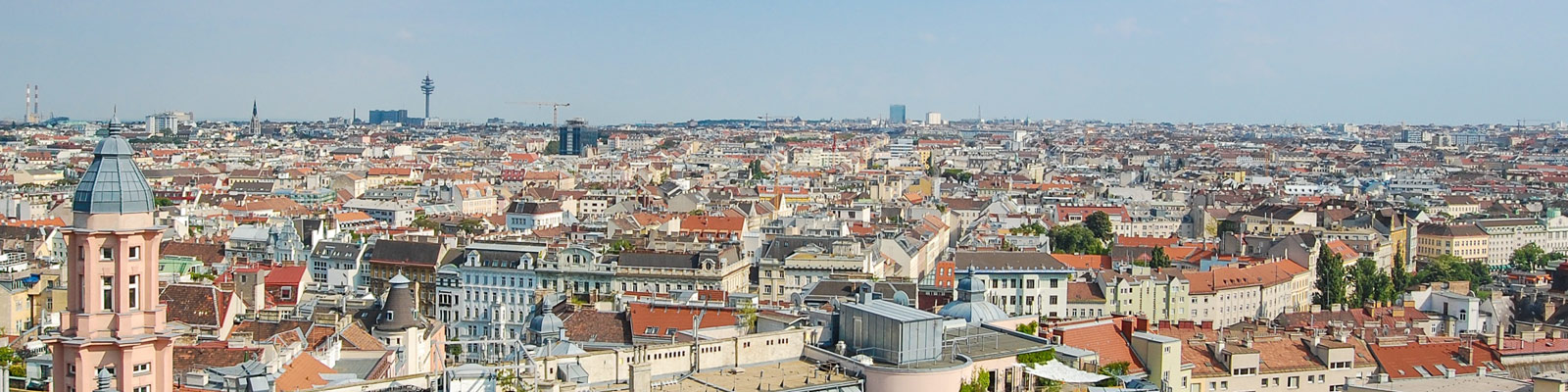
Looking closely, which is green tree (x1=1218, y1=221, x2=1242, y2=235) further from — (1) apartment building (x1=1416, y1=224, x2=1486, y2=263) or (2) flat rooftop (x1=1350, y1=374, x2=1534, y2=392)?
(2) flat rooftop (x1=1350, y1=374, x2=1534, y2=392)

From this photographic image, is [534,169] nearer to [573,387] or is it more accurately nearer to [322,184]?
[322,184]

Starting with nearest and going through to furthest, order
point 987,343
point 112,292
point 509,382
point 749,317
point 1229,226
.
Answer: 1. point 112,292
2. point 509,382
3. point 987,343
4. point 749,317
5. point 1229,226

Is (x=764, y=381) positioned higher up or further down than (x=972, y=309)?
further down

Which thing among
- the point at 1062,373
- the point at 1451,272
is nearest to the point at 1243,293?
the point at 1451,272

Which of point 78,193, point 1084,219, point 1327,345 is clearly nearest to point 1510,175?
point 1084,219

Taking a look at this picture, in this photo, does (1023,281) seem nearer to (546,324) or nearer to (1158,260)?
(1158,260)

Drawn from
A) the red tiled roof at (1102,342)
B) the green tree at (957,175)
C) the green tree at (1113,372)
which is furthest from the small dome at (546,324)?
the green tree at (957,175)

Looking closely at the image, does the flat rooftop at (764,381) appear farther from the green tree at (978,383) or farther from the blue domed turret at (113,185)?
the blue domed turret at (113,185)

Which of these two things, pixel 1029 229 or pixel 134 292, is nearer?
pixel 134 292
